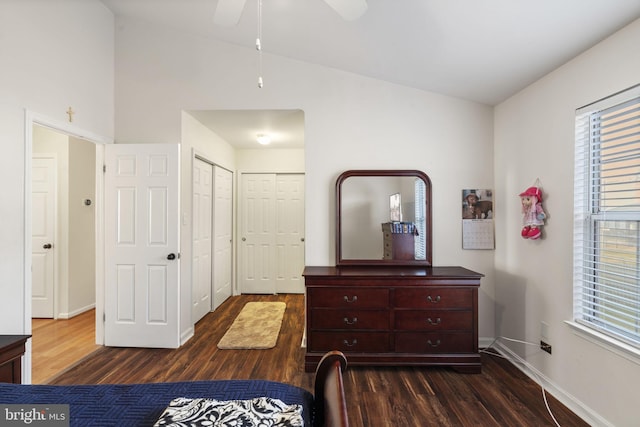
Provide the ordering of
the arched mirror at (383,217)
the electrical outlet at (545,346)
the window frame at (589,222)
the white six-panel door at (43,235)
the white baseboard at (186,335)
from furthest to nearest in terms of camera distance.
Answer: the white six-panel door at (43,235) → the white baseboard at (186,335) → the arched mirror at (383,217) → the electrical outlet at (545,346) → the window frame at (589,222)

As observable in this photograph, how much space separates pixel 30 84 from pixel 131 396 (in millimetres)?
2397

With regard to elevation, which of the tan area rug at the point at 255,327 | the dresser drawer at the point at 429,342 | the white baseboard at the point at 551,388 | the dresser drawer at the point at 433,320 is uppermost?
the dresser drawer at the point at 433,320

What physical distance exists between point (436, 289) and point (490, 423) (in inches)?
37.1

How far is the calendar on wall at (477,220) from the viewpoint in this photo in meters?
2.90

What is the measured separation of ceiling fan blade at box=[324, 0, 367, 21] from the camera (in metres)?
1.41

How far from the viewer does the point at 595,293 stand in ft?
6.41

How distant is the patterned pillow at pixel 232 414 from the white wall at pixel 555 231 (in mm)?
1969

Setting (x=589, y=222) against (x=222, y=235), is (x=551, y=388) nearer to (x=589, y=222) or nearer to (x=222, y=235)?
(x=589, y=222)

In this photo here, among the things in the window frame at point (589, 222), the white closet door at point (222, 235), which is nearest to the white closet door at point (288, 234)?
the white closet door at point (222, 235)

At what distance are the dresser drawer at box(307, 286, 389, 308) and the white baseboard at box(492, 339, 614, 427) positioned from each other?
129 centimetres

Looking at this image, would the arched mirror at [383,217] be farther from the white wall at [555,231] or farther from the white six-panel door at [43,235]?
the white six-panel door at [43,235]

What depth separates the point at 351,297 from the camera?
2.49m

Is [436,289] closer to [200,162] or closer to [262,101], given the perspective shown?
[262,101]

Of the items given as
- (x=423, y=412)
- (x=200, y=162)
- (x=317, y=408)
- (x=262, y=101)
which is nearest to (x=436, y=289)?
(x=423, y=412)
